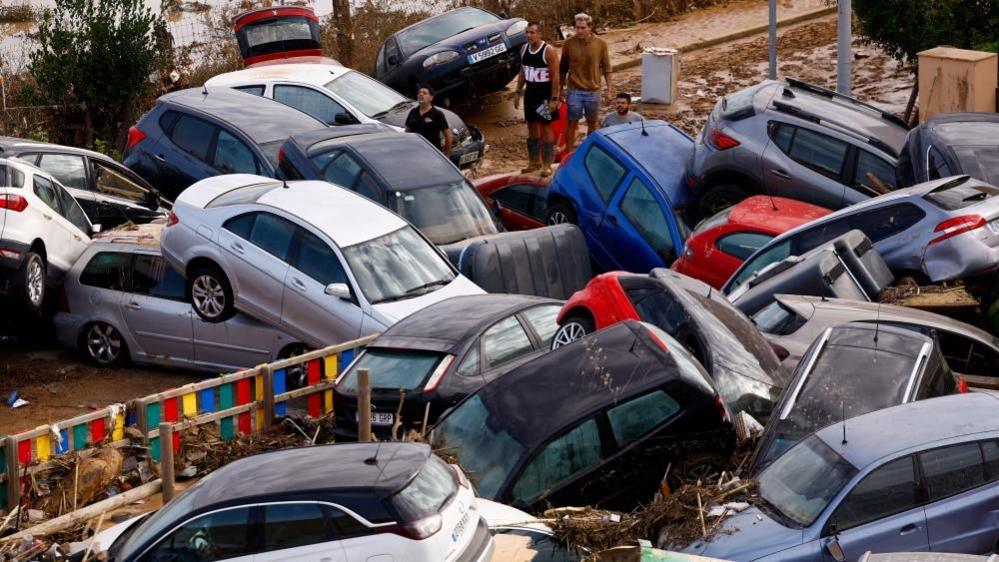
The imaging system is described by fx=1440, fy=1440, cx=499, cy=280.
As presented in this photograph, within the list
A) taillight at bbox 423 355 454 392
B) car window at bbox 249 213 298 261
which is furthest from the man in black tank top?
taillight at bbox 423 355 454 392

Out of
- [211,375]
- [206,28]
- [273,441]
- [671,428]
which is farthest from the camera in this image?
[206,28]

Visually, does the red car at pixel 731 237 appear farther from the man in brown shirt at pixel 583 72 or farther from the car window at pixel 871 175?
the man in brown shirt at pixel 583 72

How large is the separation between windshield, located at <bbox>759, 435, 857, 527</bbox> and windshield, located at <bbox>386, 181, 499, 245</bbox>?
6918mm

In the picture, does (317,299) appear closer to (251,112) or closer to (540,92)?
(251,112)

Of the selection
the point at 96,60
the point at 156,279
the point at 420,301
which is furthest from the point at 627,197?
the point at 96,60

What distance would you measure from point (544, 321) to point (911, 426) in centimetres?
389

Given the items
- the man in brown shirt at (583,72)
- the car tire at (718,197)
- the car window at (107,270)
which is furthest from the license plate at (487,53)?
the car window at (107,270)

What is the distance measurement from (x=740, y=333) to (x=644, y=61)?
12221mm

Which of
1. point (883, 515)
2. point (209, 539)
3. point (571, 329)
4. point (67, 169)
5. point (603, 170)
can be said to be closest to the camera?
point (209, 539)

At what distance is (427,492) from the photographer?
7480 millimetres

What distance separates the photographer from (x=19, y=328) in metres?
15.2

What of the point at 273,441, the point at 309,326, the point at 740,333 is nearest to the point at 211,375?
the point at 309,326

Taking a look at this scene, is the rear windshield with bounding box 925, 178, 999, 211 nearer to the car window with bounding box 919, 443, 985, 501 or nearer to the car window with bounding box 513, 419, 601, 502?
the car window with bounding box 919, 443, 985, 501

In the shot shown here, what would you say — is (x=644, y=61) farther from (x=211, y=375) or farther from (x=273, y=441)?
(x=273, y=441)
